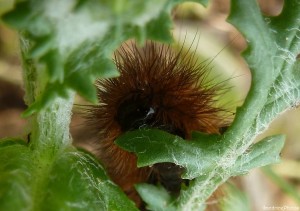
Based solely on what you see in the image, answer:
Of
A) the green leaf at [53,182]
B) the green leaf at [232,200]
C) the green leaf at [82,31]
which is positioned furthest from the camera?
the green leaf at [232,200]

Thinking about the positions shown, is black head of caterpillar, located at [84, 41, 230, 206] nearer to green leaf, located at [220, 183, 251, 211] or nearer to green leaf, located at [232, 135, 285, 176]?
green leaf, located at [232, 135, 285, 176]

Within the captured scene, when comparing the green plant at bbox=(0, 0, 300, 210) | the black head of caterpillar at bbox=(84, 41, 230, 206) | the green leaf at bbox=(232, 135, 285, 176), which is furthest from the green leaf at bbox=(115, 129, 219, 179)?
the black head of caterpillar at bbox=(84, 41, 230, 206)

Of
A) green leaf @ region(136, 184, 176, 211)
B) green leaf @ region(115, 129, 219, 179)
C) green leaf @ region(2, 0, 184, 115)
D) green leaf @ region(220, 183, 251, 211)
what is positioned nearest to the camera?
green leaf @ region(2, 0, 184, 115)

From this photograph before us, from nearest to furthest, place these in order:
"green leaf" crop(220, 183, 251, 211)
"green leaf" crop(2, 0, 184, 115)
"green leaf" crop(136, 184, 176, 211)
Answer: "green leaf" crop(2, 0, 184, 115) → "green leaf" crop(136, 184, 176, 211) → "green leaf" crop(220, 183, 251, 211)

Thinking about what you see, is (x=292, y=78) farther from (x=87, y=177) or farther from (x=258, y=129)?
(x=87, y=177)

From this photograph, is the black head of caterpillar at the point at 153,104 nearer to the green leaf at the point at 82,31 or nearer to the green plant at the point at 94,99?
the green plant at the point at 94,99

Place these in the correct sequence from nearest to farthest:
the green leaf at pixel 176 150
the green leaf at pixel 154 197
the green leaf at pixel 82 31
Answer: the green leaf at pixel 82 31
the green leaf at pixel 176 150
the green leaf at pixel 154 197

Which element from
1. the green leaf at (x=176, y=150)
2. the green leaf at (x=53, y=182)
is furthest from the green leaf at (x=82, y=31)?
the green leaf at (x=176, y=150)

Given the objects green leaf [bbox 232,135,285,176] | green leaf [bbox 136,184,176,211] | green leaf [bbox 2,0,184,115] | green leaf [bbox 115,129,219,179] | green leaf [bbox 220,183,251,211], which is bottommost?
green leaf [bbox 220,183,251,211]
